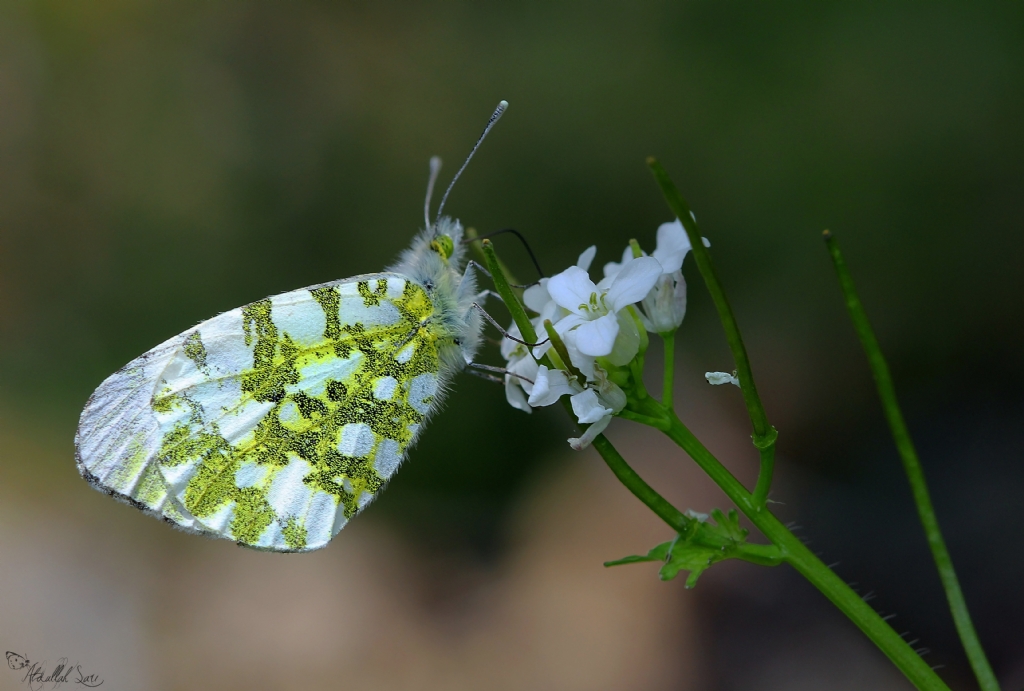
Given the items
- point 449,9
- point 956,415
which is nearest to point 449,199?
point 449,9

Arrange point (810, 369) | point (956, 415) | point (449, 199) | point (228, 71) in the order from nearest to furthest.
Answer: point (956, 415), point (810, 369), point (449, 199), point (228, 71)

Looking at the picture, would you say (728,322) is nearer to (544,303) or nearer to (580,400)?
(580,400)

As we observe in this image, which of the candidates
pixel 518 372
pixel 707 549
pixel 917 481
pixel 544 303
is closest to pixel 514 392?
pixel 518 372

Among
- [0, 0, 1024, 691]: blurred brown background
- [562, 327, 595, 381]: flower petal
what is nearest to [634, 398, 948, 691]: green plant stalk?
[562, 327, 595, 381]: flower petal

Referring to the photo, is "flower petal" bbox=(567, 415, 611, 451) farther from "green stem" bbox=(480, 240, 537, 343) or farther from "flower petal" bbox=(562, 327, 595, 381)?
"green stem" bbox=(480, 240, 537, 343)

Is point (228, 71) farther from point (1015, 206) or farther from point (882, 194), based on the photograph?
point (1015, 206)
